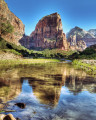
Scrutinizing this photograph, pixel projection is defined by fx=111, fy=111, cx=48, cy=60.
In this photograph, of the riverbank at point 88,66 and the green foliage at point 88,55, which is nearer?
the riverbank at point 88,66

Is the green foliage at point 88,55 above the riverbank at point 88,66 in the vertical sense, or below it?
above

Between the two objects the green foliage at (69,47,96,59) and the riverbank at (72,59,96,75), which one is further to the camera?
the green foliage at (69,47,96,59)

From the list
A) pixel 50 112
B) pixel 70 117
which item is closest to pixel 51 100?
pixel 50 112

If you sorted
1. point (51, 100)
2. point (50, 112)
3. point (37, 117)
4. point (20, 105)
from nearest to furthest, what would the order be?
1. point (37, 117)
2. point (50, 112)
3. point (20, 105)
4. point (51, 100)

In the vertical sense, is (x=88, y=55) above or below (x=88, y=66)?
above

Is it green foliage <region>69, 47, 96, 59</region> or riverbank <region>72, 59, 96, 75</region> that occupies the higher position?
green foliage <region>69, 47, 96, 59</region>

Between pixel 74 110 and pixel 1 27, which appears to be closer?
pixel 74 110

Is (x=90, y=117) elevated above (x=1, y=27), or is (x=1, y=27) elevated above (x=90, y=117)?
(x=1, y=27)

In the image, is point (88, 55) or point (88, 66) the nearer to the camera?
point (88, 66)

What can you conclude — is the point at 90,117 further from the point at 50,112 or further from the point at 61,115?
the point at 50,112

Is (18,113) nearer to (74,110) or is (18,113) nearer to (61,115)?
(61,115)

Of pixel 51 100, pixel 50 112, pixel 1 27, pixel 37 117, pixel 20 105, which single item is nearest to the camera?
pixel 37 117

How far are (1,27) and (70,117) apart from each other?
242 ft

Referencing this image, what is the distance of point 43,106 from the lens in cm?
545
